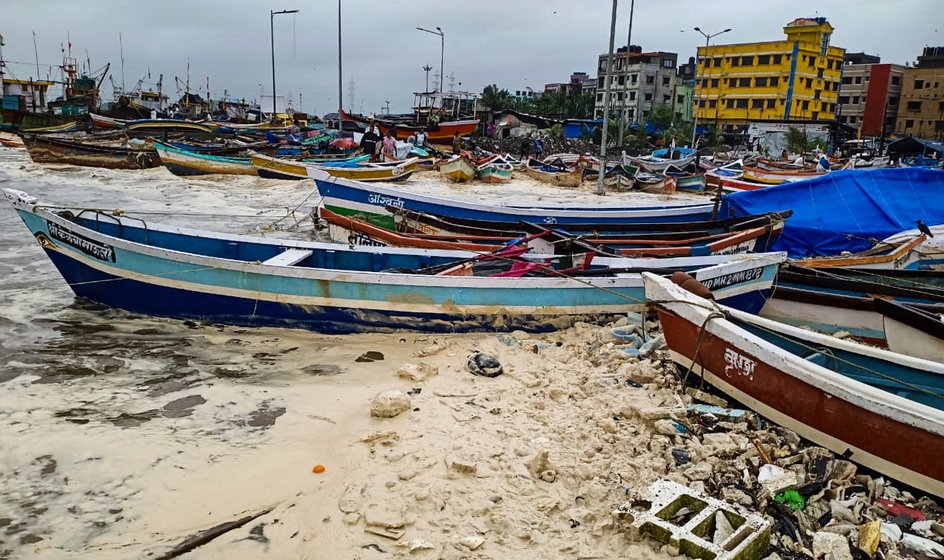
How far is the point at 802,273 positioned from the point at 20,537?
26.3 feet

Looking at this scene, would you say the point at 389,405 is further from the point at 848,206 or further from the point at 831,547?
the point at 848,206

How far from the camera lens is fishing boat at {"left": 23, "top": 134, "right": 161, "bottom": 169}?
83.7ft

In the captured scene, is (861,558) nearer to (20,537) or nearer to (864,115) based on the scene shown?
(20,537)

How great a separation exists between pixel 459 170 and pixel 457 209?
40.4 ft

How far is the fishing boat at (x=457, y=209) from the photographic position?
470 inches

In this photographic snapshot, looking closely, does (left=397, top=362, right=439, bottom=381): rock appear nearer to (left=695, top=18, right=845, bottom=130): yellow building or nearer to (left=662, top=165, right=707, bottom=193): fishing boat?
(left=662, top=165, right=707, bottom=193): fishing boat

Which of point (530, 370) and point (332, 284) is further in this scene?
point (332, 284)

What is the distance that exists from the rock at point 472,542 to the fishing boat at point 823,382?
7.90 ft

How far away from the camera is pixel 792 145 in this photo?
151 feet

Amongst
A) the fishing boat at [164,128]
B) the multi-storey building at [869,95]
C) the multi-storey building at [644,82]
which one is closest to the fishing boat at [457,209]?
the fishing boat at [164,128]

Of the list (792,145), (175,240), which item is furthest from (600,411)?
(792,145)

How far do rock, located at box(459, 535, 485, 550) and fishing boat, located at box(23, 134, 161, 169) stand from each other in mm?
26463

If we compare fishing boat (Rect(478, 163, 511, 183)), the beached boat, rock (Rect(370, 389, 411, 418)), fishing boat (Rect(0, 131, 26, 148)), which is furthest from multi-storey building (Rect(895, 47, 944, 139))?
fishing boat (Rect(0, 131, 26, 148))

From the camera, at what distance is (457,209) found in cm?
1250
